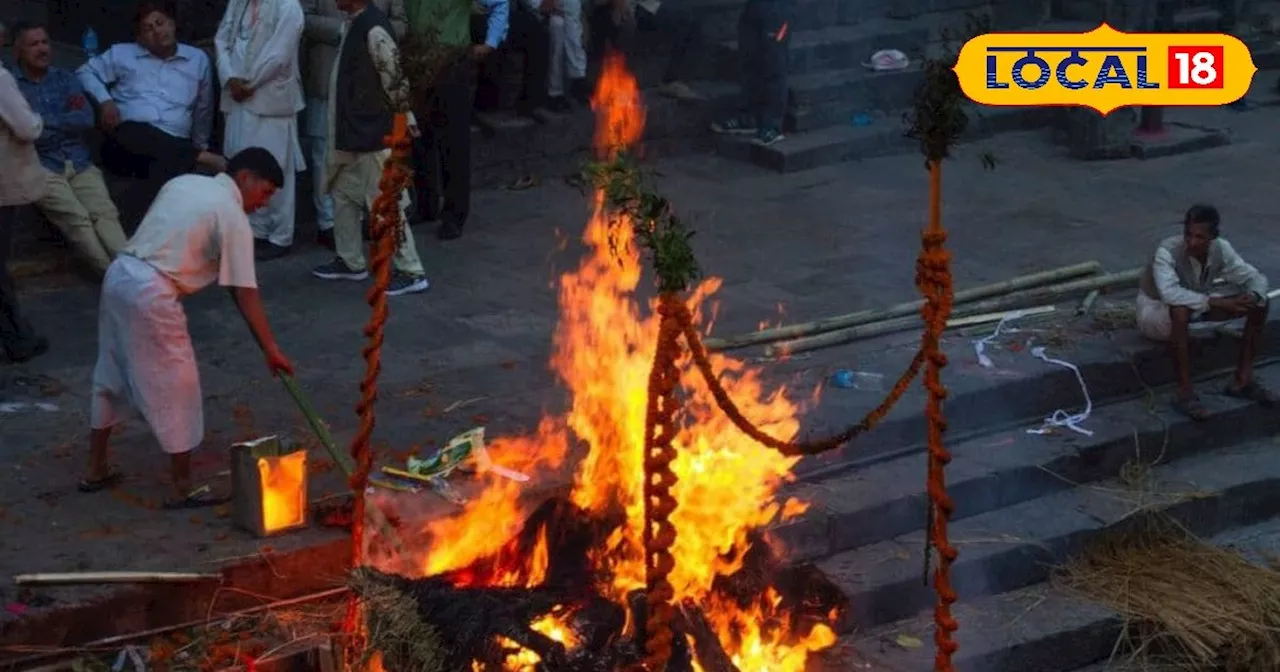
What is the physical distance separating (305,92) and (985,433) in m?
5.31

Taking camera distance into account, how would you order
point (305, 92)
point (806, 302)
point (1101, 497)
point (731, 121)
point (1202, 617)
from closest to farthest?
point (1202, 617) → point (1101, 497) → point (806, 302) → point (305, 92) → point (731, 121)

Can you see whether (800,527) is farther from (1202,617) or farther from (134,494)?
(134,494)

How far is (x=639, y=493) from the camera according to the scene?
24.2ft

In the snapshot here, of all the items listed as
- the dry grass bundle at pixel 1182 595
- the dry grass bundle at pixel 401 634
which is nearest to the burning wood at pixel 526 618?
the dry grass bundle at pixel 401 634

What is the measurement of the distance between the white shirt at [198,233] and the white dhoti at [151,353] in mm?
78

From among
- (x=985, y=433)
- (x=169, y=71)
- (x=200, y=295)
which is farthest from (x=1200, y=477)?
(x=169, y=71)

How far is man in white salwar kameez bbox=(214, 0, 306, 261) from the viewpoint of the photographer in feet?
35.5

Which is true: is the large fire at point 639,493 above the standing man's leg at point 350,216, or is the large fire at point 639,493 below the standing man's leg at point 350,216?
below

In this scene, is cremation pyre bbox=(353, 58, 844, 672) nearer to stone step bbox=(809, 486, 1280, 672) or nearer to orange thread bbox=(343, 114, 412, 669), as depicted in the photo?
stone step bbox=(809, 486, 1280, 672)

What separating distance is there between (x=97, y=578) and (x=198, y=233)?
1.48 meters

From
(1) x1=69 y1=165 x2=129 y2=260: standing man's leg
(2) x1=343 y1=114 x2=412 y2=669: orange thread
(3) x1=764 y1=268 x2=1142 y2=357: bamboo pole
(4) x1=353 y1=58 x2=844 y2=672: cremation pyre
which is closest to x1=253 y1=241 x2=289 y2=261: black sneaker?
(1) x1=69 y1=165 x2=129 y2=260: standing man's leg

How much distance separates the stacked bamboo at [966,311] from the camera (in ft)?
30.2

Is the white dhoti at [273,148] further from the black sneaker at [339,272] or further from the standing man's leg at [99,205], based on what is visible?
the standing man's leg at [99,205]

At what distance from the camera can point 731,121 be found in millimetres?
13992
